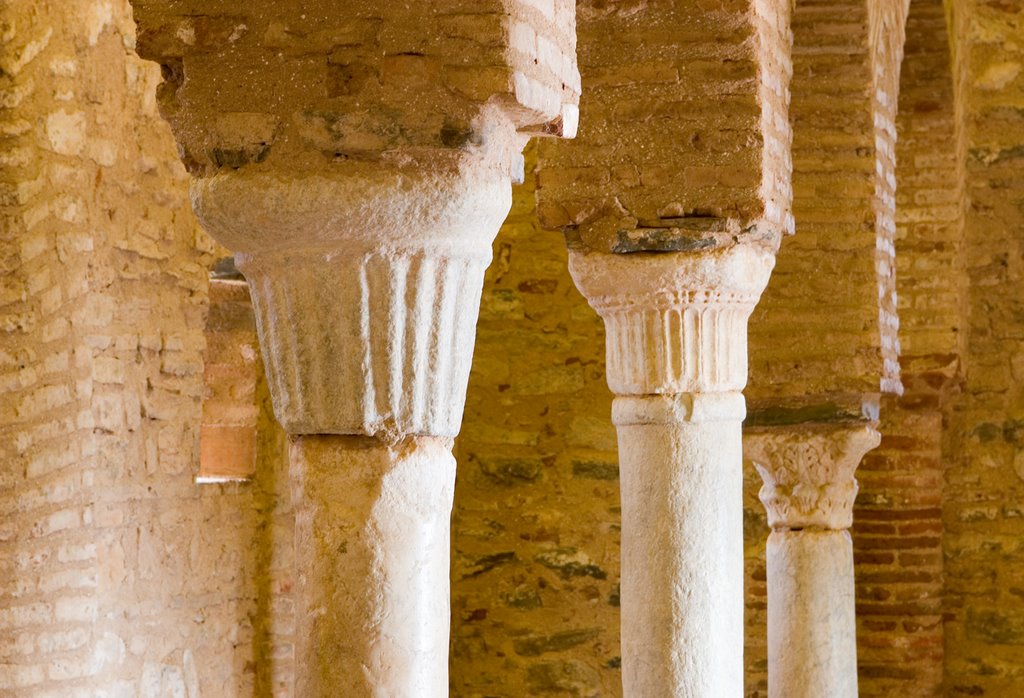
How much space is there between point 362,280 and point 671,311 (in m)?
1.86

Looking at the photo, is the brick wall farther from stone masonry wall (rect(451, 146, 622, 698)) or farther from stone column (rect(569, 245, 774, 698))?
stone column (rect(569, 245, 774, 698))

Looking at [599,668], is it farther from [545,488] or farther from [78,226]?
[78,226]

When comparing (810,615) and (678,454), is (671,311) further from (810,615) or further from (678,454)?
(810,615)

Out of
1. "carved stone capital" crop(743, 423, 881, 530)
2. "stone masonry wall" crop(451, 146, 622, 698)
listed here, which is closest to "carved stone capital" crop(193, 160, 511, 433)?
"carved stone capital" crop(743, 423, 881, 530)

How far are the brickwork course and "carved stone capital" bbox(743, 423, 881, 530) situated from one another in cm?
15

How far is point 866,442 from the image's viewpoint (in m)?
5.53

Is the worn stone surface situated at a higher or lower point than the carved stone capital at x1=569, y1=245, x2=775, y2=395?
lower

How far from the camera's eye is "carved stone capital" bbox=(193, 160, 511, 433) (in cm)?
251

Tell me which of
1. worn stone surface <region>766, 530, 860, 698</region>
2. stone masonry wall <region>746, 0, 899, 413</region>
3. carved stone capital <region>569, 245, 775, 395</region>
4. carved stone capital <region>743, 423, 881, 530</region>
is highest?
stone masonry wall <region>746, 0, 899, 413</region>

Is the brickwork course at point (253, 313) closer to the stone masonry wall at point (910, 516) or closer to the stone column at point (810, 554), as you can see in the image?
the stone column at point (810, 554)

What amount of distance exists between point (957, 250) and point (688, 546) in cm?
393

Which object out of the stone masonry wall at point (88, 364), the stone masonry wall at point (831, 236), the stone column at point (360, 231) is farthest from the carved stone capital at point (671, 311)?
the stone column at point (360, 231)

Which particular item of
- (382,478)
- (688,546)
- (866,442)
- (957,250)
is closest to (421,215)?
(382,478)

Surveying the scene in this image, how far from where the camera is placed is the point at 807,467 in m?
Answer: 5.55
